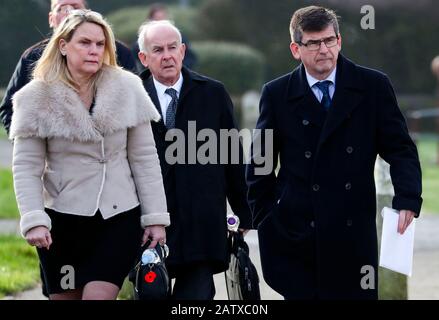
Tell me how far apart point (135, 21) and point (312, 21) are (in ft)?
83.1

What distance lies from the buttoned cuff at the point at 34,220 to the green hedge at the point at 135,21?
77.5ft

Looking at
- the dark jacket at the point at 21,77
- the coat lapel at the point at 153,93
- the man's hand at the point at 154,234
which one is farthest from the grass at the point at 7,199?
the man's hand at the point at 154,234

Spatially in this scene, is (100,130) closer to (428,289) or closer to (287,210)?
(287,210)

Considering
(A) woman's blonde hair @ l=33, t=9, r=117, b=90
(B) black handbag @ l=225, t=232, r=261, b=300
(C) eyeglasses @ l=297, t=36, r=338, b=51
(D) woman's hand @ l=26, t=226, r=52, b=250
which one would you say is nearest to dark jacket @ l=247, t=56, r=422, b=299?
(C) eyeglasses @ l=297, t=36, r=338, b=51

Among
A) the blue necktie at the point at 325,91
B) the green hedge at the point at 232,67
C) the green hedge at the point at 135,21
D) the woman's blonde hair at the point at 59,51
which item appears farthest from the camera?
the green hedge at the point at 135,21

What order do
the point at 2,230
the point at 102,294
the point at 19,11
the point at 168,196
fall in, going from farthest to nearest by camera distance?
1. the point at 19,11
2. the point at 2,230
3. the point at 168,196
4. the point at 102,294

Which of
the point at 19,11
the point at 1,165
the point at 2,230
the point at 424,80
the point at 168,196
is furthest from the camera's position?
the point at 424,80

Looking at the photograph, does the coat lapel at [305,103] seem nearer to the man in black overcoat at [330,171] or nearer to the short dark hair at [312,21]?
the man in black overcoat at [330,171]

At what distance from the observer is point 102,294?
17.2 ft

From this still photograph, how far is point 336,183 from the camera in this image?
18.1 feet

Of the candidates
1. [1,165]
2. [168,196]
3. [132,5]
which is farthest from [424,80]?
[168,196]

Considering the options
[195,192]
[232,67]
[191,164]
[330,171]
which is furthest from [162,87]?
[232,67]

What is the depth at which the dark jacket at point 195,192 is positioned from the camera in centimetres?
611

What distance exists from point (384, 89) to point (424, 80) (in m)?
29.3
